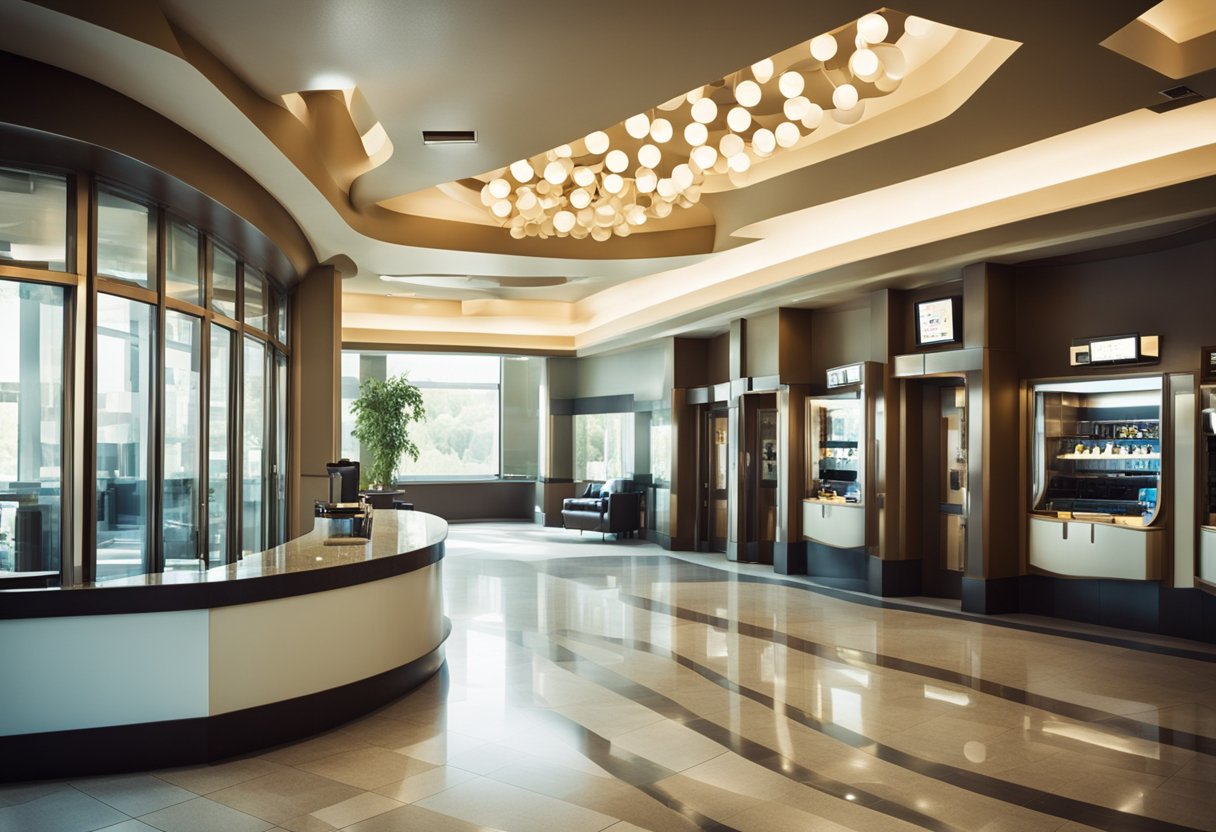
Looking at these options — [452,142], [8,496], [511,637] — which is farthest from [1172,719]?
[8,496]

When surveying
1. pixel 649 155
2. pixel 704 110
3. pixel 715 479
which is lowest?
pixel 715 479

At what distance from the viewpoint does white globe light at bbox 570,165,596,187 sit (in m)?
6.99

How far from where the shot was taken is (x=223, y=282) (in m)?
7.85

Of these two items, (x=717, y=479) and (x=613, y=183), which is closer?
(x=613, y=183)

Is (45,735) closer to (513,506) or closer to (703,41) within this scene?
(703,41)

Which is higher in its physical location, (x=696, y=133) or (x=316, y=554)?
(x=696, y=133)

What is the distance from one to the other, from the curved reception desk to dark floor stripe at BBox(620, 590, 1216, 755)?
377 centimetres

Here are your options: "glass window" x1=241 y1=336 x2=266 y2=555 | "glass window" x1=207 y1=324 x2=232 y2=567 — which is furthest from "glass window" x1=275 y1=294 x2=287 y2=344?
"glass window" x1=207 y1=324 x2=232 y2=567

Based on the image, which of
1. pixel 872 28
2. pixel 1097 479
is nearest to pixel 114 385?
pixel 872 28

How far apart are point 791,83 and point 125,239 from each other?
459cm

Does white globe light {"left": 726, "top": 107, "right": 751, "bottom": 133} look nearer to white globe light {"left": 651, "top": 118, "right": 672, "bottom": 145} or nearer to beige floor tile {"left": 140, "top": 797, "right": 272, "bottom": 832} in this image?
white globe light {"left": 651, "top": 118, "right": 672, "bottom": 145}

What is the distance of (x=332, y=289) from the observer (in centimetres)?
1085

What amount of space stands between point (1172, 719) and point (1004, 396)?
4065 millimetres

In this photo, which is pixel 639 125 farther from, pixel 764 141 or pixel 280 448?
pixel 280 448
